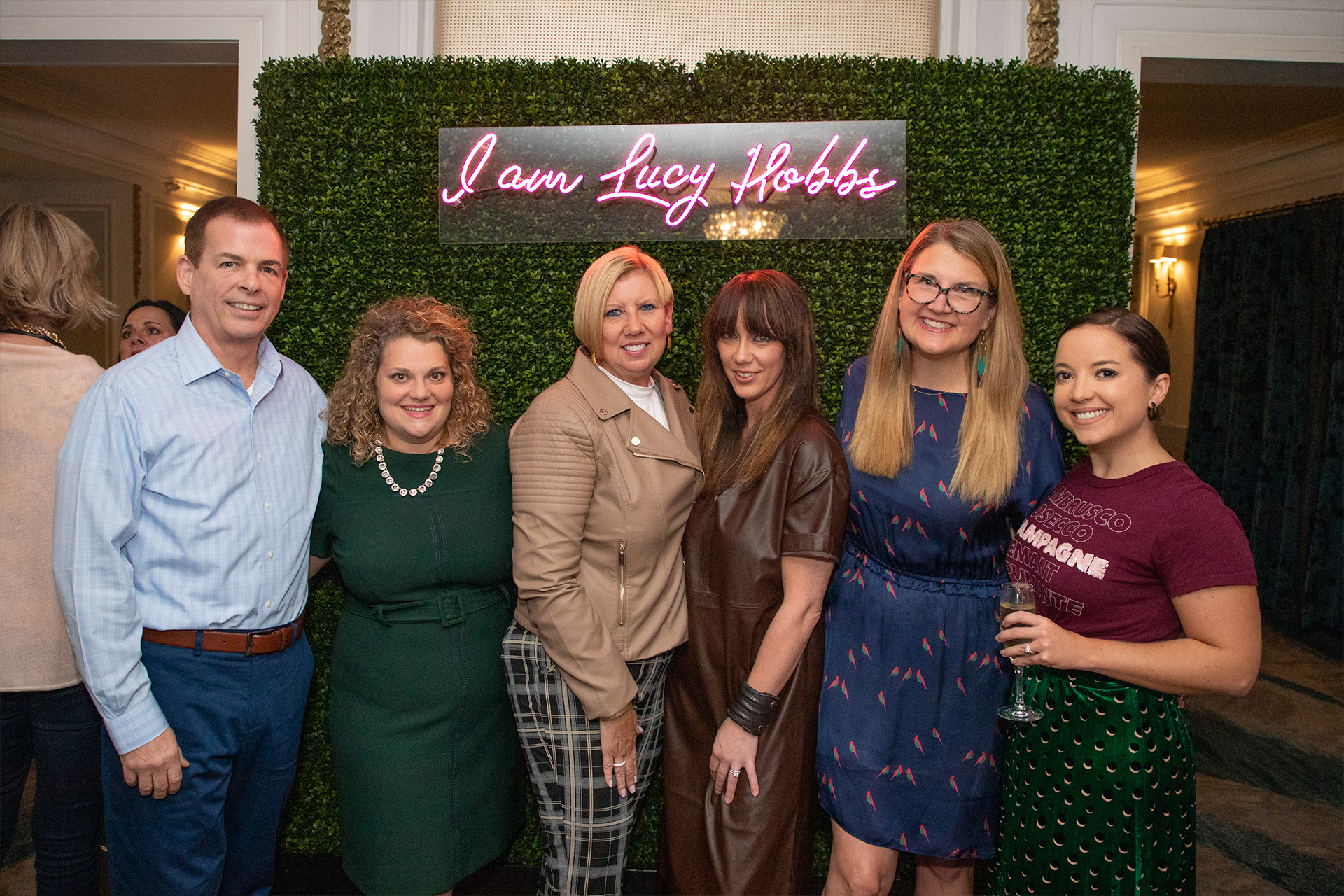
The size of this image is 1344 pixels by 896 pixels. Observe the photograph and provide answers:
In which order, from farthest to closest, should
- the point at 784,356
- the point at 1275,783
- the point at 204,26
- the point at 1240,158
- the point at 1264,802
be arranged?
the point at 1240,158 → the point at 1275,783 → the point at 1264,802 → the point at 204,26 → the point at 784,356

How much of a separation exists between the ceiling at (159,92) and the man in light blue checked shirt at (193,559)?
4534 mm

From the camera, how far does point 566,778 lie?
2174 mm

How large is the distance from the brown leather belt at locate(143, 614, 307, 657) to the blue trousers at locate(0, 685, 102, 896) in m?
0.44

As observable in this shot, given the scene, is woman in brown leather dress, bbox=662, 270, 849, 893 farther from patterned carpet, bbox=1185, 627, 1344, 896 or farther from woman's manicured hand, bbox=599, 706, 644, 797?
patterned carpet, bbox=1185, 627, 1344, 896

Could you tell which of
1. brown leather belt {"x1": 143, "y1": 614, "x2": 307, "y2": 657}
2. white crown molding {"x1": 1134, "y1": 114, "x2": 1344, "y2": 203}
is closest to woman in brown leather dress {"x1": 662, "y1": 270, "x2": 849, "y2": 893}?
brown leather belt {"x1": 143, "y1": 614, "x2": 307, "y2": 657}

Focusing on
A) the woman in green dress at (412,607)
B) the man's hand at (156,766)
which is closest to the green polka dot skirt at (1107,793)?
the woman in green dress at (412,607)

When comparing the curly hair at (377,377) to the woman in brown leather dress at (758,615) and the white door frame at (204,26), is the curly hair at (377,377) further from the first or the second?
the white door frame at (204,26)

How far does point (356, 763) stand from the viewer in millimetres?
2271

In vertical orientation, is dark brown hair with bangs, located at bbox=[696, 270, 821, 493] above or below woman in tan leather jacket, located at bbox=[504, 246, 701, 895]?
above

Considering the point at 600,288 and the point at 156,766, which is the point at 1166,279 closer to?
the point at 600,288

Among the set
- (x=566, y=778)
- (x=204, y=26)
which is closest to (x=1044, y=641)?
(x=566, y=778)

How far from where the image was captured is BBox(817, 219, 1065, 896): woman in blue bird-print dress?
219cm

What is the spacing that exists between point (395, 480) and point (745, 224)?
5.22ft

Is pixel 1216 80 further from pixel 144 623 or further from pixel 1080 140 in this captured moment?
pixel 144 623
